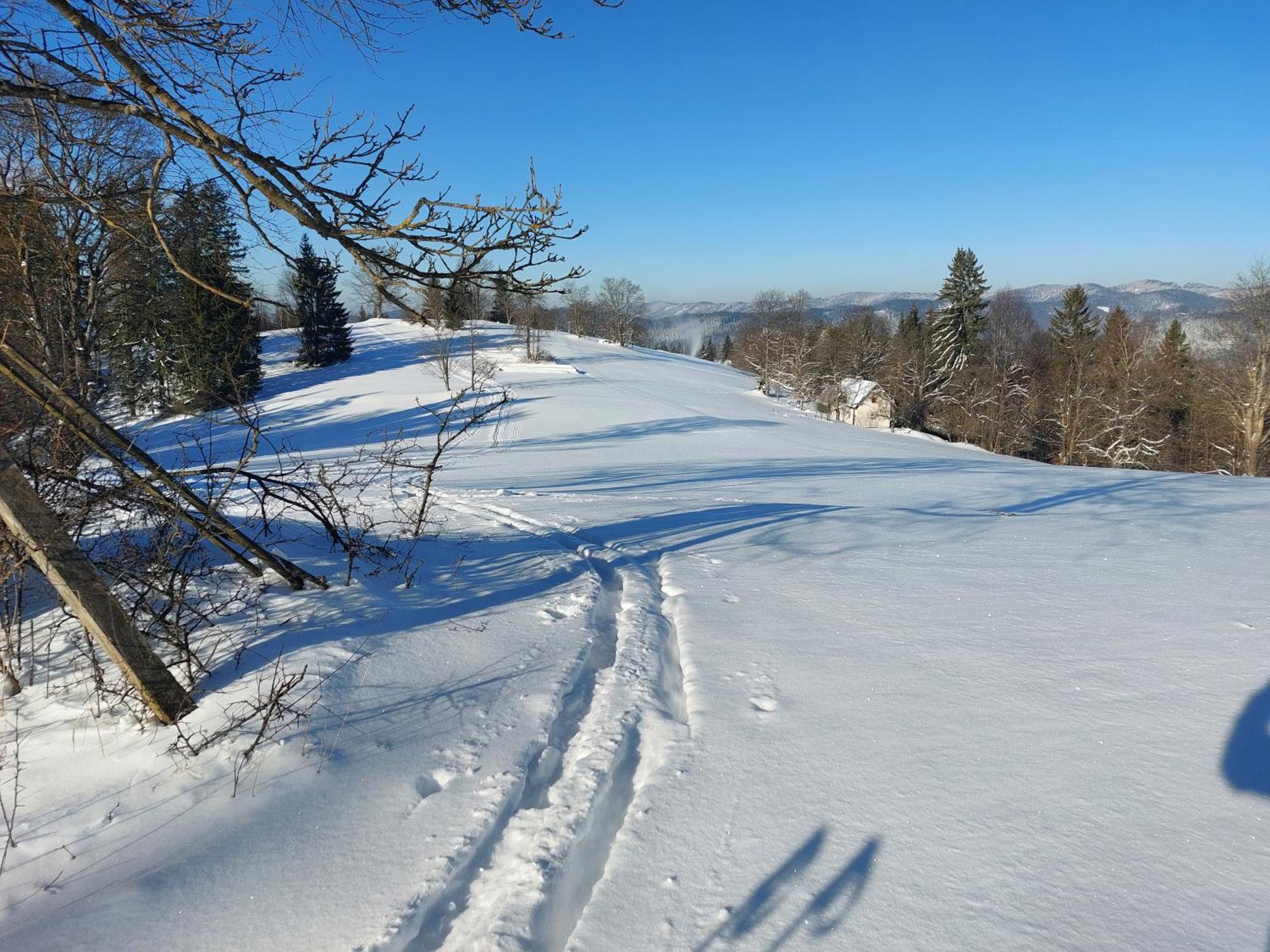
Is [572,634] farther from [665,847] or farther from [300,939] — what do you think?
[300,939]

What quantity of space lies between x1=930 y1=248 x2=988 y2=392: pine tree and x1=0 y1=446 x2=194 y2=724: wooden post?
4840cm

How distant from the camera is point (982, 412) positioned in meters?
40.7

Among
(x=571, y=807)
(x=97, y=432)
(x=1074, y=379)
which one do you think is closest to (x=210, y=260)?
(x=97, y=432)

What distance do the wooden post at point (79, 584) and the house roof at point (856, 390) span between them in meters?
45.3

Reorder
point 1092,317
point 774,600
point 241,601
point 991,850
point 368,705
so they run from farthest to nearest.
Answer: point 1092,317, point 774,600, point 241,601, point 368,705, point 991,850

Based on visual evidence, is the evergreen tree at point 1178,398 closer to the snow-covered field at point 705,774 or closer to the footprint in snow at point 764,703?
the snow-covered field at point 705,774

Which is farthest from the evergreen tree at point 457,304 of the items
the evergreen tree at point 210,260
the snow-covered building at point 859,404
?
the snow-covered building at point 859,404

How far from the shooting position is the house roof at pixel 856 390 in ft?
149

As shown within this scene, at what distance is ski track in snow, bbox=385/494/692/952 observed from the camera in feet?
7.45

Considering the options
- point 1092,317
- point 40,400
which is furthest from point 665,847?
point 1092,317

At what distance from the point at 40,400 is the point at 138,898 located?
2.38m

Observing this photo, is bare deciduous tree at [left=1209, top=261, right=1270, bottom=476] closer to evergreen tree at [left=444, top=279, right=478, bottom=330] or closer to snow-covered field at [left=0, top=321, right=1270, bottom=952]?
snow-covered field at [left=0, top=321, right=1270, bottom=952]

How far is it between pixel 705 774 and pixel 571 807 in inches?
26.6

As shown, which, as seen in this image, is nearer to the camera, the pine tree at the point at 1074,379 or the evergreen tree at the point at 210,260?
the evergreen tree at the point at 210,260
